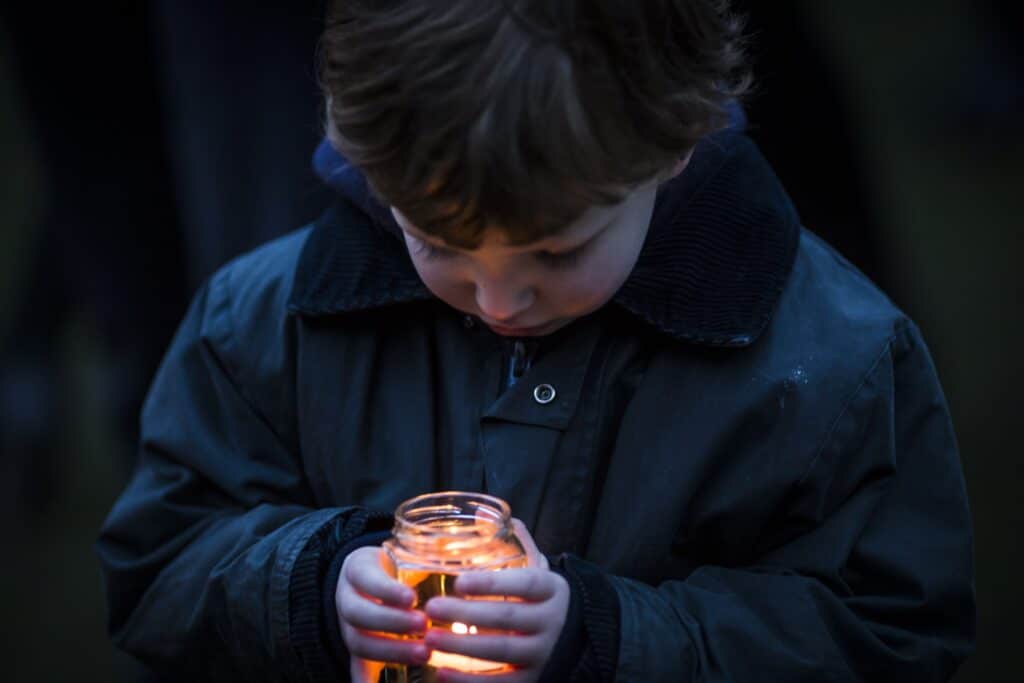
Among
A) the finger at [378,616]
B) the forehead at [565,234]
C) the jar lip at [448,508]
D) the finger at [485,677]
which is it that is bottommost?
the finger at [485,677]

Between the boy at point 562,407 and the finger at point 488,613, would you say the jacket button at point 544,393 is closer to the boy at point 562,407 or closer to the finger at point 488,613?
the boy at point 562,407

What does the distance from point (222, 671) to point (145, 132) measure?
1.19 meters

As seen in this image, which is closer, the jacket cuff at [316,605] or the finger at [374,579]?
the finger at [374,579]

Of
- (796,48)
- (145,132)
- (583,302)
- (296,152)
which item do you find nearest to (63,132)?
(145,132)

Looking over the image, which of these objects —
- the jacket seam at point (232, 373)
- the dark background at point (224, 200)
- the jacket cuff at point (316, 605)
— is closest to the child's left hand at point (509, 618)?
the jacket cuff at point (316, 605)

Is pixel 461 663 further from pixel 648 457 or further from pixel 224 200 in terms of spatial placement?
pixel 224 200

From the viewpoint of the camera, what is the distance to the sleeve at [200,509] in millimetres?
1136

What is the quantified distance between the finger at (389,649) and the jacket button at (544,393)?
10.0 inches

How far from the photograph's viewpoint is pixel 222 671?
117cm

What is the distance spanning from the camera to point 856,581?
1.10m

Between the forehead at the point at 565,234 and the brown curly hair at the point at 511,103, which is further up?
the brown curly hair at the point at 511,103

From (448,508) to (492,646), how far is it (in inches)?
4.6

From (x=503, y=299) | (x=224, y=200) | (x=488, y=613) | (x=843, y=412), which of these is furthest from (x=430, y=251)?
(x=224, y=200)

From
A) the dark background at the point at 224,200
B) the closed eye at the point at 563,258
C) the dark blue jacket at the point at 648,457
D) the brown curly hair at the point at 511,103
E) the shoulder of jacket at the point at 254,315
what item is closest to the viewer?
the brown curly hair at the point at 511,103
